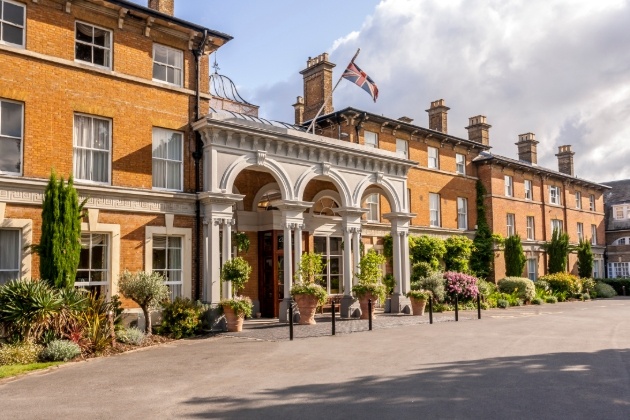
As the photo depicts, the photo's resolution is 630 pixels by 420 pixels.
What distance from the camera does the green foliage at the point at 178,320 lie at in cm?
1554

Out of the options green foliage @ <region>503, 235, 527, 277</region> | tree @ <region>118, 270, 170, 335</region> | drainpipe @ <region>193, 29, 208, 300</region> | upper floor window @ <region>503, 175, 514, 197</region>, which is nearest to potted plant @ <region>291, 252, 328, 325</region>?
drainpipe @ <region>193, 29, 208, 300</region>

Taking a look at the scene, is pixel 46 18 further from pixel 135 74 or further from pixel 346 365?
pixel 346 365

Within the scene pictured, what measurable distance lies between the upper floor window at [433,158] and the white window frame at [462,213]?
8.68 feet

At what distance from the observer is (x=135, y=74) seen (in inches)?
661

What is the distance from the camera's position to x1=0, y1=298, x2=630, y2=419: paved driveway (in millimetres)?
7484

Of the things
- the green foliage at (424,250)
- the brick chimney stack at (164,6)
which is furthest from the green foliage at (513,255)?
the brick chimney stack at (164,6)

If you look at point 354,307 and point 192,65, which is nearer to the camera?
point 192,65

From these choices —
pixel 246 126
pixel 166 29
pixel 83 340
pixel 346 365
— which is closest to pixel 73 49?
pixel 166 29

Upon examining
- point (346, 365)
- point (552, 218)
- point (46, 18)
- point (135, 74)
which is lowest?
point (346, 365)

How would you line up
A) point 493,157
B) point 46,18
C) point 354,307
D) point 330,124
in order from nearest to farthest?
point 46,18
point 354,307
point 330,124
point 493,157

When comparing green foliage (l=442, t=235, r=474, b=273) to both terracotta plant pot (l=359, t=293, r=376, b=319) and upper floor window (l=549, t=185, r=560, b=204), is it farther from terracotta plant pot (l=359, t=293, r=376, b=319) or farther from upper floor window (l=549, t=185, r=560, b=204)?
upper floor window (l=549, t=185, r=560, b=204)

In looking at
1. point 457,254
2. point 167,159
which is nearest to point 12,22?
point 167,159

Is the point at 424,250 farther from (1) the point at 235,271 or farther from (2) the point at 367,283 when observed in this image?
(1) the point at 235,271

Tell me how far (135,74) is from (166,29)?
6.06 feet
